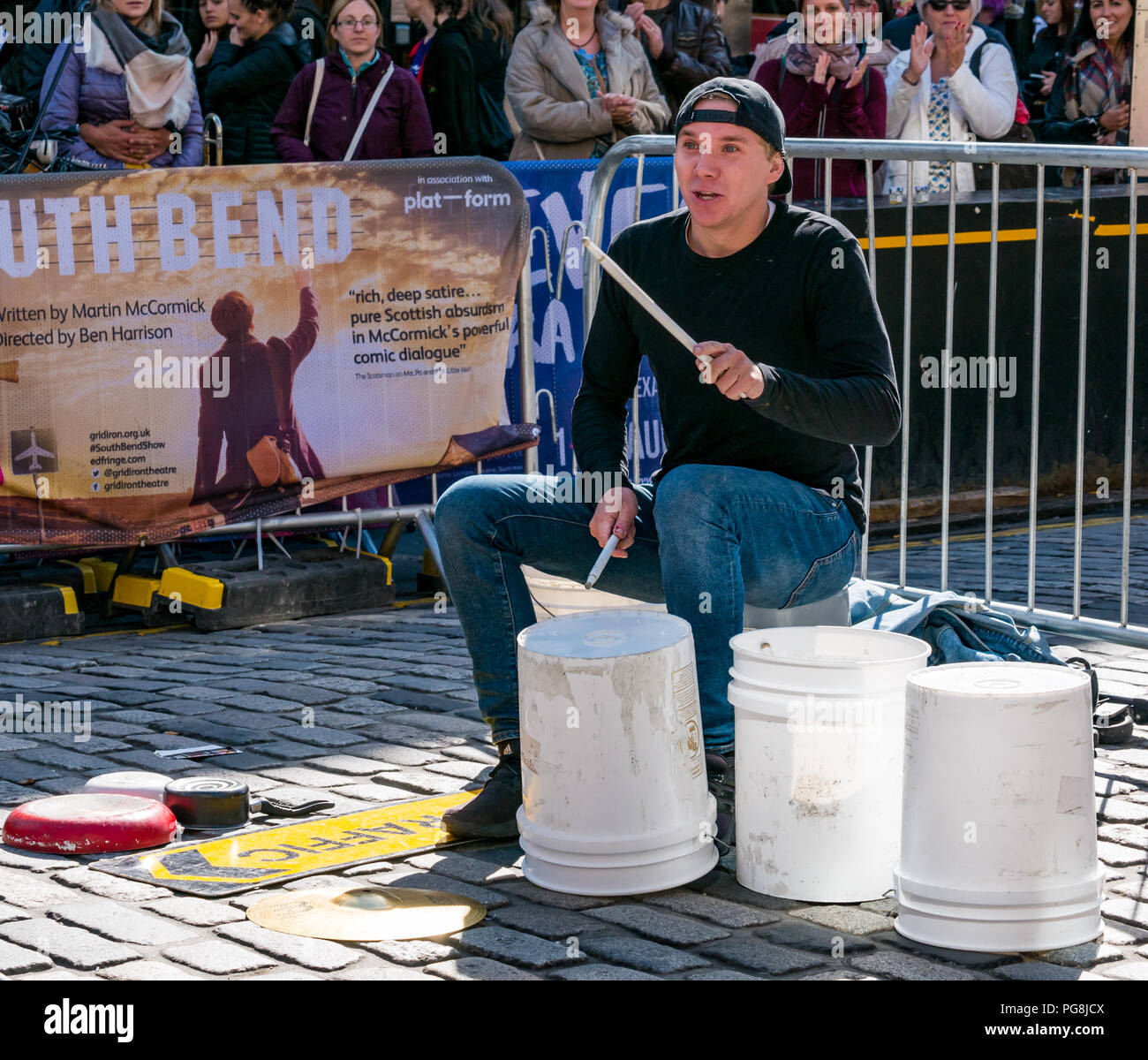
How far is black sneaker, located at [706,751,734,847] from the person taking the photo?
4.13m

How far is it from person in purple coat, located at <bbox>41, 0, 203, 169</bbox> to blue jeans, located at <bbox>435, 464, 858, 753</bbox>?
413 cm

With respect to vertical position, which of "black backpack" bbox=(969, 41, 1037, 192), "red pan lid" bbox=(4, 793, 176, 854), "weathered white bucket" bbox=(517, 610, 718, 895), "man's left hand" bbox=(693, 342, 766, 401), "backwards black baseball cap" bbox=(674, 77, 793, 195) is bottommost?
"red pan lid" bbox=(4, 793, 176, 854)

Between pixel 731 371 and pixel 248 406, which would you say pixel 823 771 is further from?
pixel 248 406

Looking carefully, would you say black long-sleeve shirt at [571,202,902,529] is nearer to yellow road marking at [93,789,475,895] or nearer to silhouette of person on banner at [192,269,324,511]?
yellow road marking at [93,789,475,895]

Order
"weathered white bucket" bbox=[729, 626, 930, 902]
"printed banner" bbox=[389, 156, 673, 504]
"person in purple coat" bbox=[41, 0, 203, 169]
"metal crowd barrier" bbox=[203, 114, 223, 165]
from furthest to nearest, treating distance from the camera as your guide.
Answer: "metal crowd barrier" bbox=[203, 114, 223, 165]
"person in purple coat" bbox=[41, 0, 203, 169]
"printed banner" bbox=[389, 156, 673, 504]
"weathered white bucket" bbox=[729, 626, 930, 902]

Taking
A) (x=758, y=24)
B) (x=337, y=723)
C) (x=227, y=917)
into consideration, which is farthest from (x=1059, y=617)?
(x=758, y=24)

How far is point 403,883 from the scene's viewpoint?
3.90m

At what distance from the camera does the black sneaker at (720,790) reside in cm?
413

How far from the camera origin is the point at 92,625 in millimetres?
7156

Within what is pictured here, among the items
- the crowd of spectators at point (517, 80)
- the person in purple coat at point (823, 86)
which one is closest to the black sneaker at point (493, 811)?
the crowd of spectators at point (517, 80)

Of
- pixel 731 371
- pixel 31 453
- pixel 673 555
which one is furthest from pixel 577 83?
pixel 731 371

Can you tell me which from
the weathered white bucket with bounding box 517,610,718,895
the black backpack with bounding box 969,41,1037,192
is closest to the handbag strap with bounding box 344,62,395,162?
the black backpack with bounding box 969,41,1037,192

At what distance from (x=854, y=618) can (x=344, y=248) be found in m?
3.03

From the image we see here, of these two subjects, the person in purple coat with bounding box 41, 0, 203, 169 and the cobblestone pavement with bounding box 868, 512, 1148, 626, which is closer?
the cobblestone pavement with bounding box 868, 512, 1148, 626
